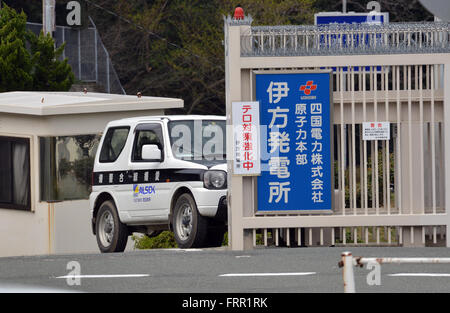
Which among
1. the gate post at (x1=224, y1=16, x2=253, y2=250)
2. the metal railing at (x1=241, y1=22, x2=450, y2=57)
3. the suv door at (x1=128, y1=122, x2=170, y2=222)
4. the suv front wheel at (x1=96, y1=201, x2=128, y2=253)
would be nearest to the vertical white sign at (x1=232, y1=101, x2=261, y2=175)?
the gate post at (x1=224, y1=16, x2=253, y2=250)

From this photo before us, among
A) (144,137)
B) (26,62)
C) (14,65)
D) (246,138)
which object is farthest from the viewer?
(26,62)

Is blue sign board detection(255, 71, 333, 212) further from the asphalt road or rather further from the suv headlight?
the suv headlight

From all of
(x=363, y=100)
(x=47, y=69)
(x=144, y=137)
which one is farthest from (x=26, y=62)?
(x=363, y=100)

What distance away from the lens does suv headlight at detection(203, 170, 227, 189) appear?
15.9 meters

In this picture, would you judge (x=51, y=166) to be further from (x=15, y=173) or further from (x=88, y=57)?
(x=88, y=57)

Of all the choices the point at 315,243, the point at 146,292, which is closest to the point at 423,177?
the point at 315,243

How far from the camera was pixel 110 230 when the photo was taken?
17.9 metres

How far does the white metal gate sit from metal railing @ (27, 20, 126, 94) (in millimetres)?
25228

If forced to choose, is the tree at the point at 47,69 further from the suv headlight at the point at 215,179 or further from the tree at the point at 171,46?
the tree at the point at 171,46

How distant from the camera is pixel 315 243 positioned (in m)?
15.1

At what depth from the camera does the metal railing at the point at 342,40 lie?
14.6 metres

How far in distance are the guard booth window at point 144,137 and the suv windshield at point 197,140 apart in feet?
0.88

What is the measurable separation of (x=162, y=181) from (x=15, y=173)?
180 inches

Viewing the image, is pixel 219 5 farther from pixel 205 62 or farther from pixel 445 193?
pixel 445 193
